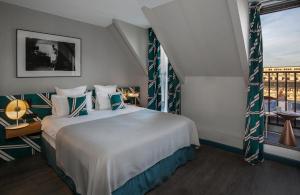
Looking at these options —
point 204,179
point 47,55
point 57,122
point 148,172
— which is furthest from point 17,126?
point 204,179

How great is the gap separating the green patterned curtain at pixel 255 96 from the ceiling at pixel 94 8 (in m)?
1.30

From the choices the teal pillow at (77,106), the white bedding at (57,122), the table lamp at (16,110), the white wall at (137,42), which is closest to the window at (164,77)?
the white wall at (137,42)

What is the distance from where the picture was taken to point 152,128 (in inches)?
88.7

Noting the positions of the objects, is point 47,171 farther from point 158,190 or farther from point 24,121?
point 158,190

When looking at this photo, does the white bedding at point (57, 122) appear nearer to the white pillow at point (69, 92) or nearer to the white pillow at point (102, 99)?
the white pillow at point (102, 99)

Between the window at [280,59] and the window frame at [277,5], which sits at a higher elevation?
the window frame at [277,5]

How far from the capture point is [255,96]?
267 cm

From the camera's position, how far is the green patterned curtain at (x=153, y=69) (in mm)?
4074

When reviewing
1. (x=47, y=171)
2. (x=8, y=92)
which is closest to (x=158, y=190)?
(x=47, y=171)

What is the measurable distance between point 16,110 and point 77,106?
785 mm

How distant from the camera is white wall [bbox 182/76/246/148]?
3096mm

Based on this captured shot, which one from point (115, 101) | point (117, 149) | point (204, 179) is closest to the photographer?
point (117, 149)

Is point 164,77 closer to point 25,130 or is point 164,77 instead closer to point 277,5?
point 277,5

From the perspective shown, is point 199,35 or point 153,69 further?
point 153,69
